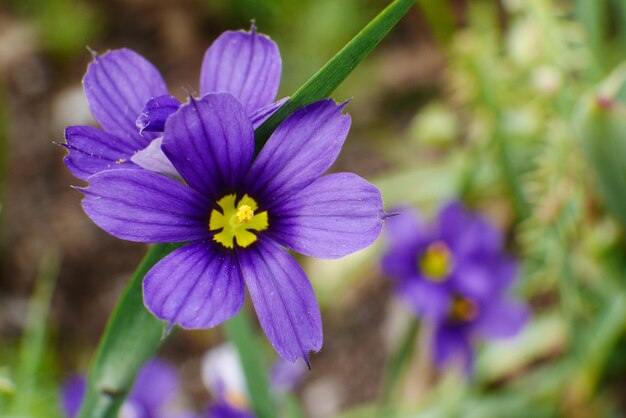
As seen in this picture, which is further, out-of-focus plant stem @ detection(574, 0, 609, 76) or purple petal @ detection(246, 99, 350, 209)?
out-of-focus plant stem @ detection(574, 0, 609, 76)

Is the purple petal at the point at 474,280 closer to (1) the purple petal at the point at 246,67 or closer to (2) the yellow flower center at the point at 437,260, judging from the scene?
(2) the yellow flower center at the point at 437,260

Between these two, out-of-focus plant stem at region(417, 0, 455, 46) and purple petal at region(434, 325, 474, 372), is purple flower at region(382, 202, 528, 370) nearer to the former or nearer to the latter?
purple petal at region(434, 325, 474, 372)

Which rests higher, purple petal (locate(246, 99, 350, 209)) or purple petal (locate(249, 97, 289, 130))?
purple petal (locate(249, 97, 289, 130))

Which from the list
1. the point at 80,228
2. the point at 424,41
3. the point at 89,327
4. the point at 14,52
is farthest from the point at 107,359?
the point at 14,52

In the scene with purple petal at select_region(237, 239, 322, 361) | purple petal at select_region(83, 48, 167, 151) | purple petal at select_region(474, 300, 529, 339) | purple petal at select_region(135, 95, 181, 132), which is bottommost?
purple petal at select_region(237, 239, 322, 361)

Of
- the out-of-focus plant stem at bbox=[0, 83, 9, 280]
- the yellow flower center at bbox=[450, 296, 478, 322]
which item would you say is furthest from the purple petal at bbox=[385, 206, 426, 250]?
the out-of-focus plant stem at bbox=[0, 83, 9, 280]

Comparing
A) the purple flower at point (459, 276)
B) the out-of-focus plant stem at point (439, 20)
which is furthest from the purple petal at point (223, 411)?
the out-of-focus plant stem at point (439, 20)

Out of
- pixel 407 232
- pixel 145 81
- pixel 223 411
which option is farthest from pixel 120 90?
pixel 407 232

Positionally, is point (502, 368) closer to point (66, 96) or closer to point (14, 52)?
point (66, 96)
